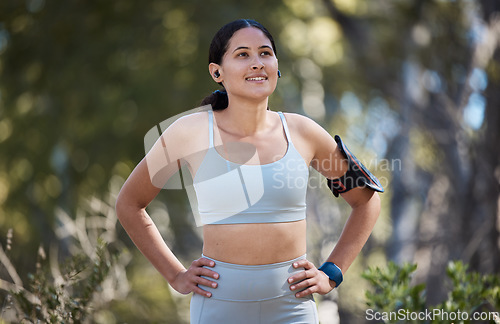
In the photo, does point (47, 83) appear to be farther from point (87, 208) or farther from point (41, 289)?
point (41, 289)

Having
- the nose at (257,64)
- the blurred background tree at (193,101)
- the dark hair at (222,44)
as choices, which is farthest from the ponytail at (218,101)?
the blurred background tree at (193,101)

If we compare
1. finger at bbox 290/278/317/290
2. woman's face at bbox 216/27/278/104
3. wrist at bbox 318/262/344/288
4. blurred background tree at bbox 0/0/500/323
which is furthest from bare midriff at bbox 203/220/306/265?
blurred background tree at bbox 0/0/500/323

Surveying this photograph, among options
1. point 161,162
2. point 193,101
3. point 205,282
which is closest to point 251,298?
point 205,282

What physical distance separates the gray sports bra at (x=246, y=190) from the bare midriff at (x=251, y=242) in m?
0.03

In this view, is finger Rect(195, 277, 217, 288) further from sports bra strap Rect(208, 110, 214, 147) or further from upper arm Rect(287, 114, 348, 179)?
upper arm Rect(287, 114, 348, 179)

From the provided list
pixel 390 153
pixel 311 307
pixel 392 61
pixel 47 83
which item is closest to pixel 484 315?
pixel 311 307

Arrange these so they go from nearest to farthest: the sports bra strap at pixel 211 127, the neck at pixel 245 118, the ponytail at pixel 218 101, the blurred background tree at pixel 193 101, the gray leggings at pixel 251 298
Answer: the gray leggings at pixel 251 298, the sports bra strap at pixel 211 127, the neck at pixel 245 118, the ponytail at pixel 218 101, the blurred background tree at pixel 193 101

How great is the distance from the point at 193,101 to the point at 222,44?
759cm

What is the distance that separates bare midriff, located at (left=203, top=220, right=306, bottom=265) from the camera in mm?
2549

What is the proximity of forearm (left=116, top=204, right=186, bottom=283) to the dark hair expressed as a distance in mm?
613

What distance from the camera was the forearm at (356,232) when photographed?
2.92 m

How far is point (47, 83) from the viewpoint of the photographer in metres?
10.9

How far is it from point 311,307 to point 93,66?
8.92m

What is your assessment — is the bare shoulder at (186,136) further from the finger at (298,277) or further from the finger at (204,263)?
the finger at (298,277)
